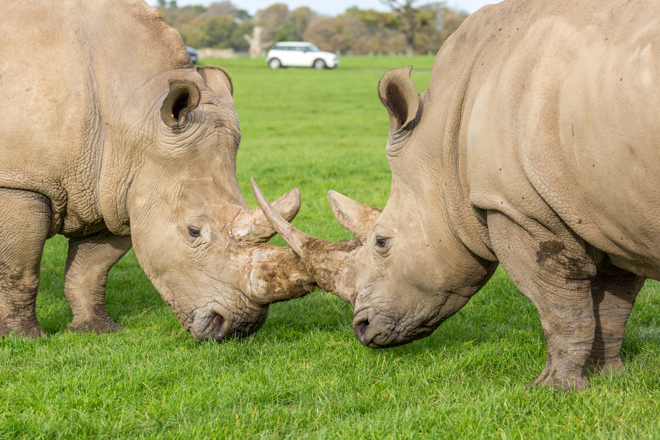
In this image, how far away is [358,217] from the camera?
4.81 metres

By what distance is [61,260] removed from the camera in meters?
8.04

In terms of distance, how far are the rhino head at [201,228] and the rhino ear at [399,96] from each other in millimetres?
1237

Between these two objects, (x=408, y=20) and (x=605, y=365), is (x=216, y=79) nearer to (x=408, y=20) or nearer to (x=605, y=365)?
(x=605, y=365)

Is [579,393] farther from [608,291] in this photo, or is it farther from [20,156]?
[20,156]

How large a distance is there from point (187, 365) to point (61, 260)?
379 centimetres

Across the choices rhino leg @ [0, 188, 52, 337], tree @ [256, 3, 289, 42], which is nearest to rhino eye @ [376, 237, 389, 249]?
rhino leg @ [0, 188, 52, 337]

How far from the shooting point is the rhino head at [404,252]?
4.29 m

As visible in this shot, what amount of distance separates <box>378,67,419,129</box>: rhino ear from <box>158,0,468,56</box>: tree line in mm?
59090

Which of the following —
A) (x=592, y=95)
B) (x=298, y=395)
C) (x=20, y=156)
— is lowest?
(x=298, y=395)

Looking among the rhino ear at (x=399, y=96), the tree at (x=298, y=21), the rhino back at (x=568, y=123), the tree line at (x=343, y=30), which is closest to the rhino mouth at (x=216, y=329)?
the rhino ear at (x=399, y=96)

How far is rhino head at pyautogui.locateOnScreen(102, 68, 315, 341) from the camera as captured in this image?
506cm

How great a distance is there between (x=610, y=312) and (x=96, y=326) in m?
3.80

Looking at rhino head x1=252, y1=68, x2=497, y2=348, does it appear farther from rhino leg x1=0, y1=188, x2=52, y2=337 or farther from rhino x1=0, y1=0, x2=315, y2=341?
rhino leg x1=0, y1=188, x2=52, y2=337

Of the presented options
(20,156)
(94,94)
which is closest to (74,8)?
(94,94)
